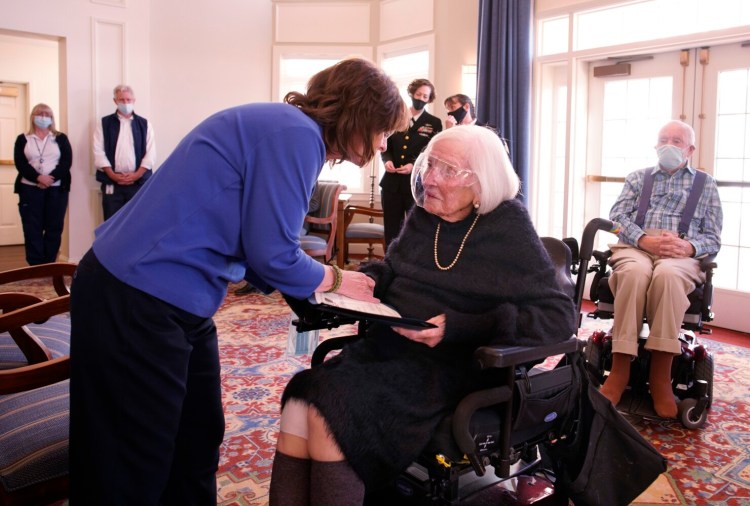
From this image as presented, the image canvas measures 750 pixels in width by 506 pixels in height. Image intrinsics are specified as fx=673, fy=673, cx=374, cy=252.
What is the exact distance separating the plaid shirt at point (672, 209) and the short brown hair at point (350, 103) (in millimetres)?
2089

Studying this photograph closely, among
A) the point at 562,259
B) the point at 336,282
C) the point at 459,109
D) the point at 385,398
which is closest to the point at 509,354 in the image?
the point at 385,398

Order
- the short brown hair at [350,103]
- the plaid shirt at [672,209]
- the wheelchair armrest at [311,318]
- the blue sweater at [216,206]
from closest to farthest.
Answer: the blue sweater at [216,206] < the short brown hair at [350,103] < the wheelchair armrest at [311,318] < the plaid shirt at [672,209]

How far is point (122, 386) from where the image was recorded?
4.47 feet

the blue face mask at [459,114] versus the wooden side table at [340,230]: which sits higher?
the blue face mask at [459,114]

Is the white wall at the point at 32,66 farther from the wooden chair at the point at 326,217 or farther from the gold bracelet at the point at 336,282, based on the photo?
the gold bracelet at the point at 336,282

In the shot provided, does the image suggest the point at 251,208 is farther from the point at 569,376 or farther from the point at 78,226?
the point at 78,226

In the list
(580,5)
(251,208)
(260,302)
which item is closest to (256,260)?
(251,208)

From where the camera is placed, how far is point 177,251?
1324mm

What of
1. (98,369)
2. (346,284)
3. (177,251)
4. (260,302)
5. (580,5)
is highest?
(580,5)

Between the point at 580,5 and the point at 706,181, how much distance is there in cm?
245

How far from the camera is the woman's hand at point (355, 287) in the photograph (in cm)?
166

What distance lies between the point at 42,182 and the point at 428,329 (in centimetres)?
541

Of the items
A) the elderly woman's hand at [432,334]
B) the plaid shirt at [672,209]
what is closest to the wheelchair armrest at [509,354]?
the elderly woman's hand at [432,334]

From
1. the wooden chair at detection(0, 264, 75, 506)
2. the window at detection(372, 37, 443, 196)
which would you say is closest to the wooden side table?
the window at detection(372, 37, 443, 196)
